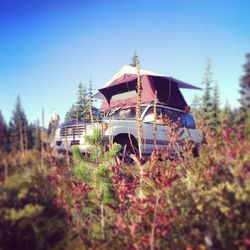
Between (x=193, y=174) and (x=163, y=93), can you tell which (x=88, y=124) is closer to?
(x=193, y=174)

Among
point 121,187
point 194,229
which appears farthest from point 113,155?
point 194,229

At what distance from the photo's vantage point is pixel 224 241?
210cm

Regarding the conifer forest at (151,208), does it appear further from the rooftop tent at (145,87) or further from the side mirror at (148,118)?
the rooftop tent at (145,87)

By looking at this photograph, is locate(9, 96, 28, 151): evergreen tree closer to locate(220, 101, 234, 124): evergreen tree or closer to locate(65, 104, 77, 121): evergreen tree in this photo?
locate(220, 101, 234, 124): evergreen tree

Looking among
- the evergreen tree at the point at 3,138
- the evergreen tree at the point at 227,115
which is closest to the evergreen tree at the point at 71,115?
the evergreen tree at the point at 3,138

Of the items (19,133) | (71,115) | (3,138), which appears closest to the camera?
(3,138)

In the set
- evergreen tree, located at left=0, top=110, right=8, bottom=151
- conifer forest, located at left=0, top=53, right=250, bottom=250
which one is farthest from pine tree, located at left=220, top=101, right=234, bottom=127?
evergreen tree, located at left=0, top=110, right=8, bottom=151

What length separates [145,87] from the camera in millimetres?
14211

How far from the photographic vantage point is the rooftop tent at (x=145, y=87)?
1400 cm

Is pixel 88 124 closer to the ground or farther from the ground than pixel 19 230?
farther from the ground

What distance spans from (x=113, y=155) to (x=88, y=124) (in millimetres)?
3852

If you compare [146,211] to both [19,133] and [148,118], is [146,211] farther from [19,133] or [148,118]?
[148,118]

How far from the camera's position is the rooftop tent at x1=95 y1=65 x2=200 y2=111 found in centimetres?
1400

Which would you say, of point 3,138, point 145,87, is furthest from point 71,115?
point 3,138
